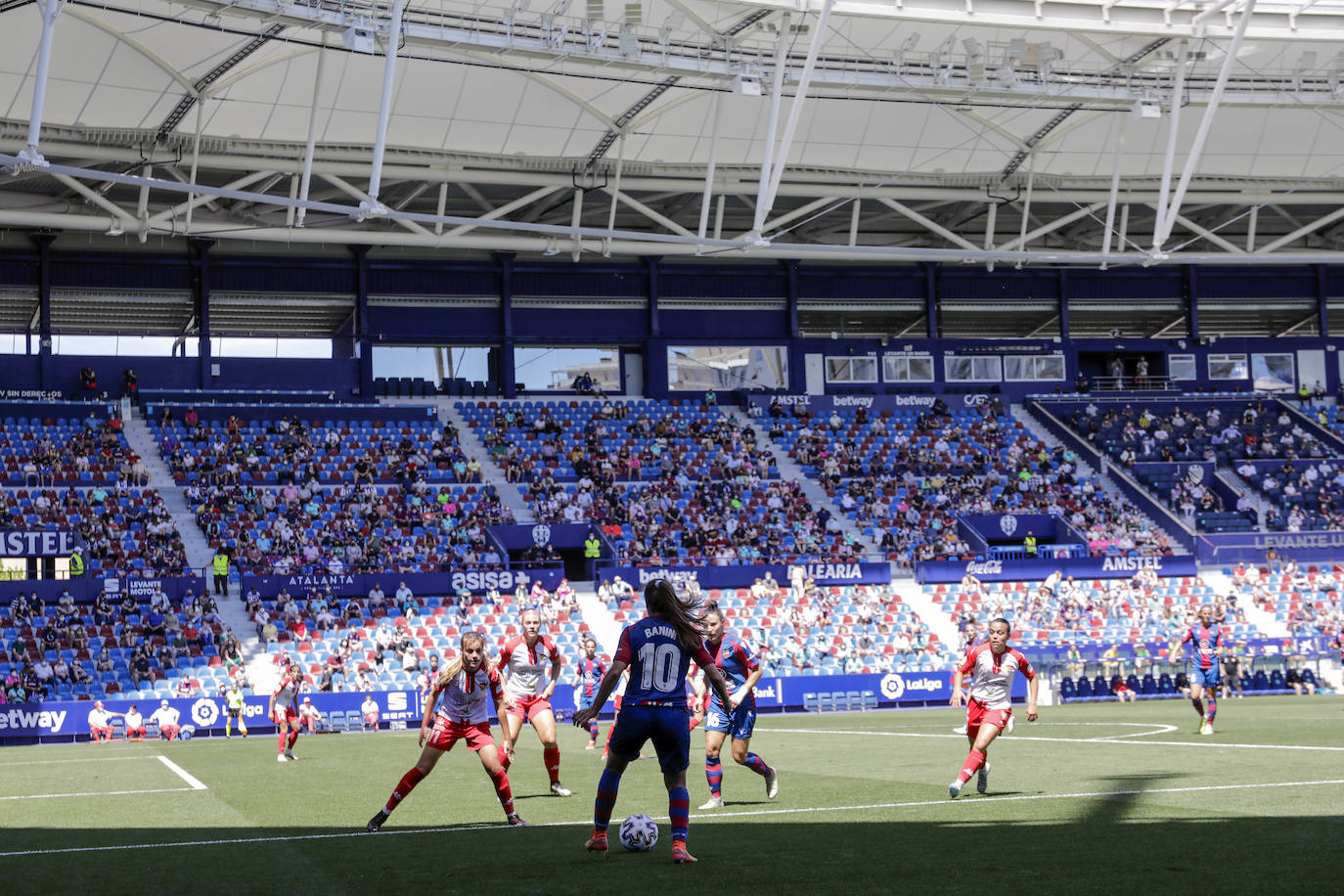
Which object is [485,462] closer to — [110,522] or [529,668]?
[110,522]

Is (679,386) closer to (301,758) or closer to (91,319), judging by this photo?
(91,319)

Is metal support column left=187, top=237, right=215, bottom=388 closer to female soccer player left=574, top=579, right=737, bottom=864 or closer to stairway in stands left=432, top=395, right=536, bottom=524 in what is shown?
stairway in stands left=432, top=395, right=536, bottom=524

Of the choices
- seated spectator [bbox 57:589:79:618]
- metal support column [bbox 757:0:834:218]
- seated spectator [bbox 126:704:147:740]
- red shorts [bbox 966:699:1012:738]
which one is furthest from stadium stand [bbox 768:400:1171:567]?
red shorts [bbox 966:699:1012:738]

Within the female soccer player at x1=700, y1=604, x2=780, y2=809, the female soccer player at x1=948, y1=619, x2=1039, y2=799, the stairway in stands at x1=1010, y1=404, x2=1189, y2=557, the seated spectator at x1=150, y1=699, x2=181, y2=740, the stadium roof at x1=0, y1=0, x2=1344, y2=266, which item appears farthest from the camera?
the stairway in stands at x1=1010, y1=404, x2=1189, y2=557

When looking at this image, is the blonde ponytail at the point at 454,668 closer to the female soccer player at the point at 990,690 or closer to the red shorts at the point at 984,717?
the female soccer player at the point at 990,690

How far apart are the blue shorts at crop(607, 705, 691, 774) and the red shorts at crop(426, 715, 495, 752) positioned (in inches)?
116

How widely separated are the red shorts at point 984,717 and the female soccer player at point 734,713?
83.0 inches

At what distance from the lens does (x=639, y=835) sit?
11.3 meters

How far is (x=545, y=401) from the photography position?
57.7 m

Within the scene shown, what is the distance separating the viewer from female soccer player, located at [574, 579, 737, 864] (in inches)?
420

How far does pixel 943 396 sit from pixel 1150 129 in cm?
1482

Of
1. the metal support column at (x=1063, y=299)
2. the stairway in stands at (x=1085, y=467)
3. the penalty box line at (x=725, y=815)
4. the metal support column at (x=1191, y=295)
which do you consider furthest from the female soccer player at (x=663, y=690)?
the metal support column at (x=1191, y=295)

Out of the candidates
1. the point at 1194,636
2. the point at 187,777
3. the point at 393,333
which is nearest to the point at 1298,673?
the point at 1194,636

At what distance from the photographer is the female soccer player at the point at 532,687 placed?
54.9 feet
